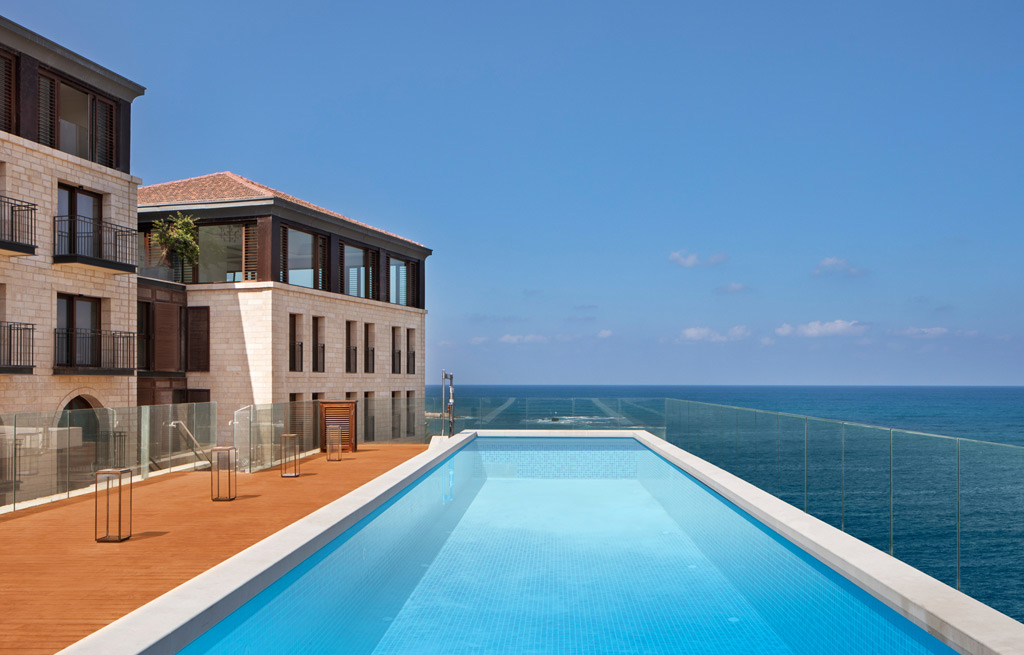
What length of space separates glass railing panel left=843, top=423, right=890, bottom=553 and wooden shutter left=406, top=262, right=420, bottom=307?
2529cm

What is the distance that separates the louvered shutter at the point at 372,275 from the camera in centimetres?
3000

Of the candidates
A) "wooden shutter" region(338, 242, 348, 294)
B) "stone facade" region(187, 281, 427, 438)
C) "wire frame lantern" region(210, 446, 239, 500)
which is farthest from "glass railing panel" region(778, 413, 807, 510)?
"wooden shutter" region(338, 242, 348, 294)

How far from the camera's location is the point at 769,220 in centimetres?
9169

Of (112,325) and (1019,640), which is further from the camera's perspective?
(112,325)

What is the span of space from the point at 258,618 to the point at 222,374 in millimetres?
20059

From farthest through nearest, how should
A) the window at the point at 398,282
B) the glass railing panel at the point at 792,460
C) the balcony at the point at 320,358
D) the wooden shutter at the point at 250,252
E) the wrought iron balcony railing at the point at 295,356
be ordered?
1. the window at the point at 398,282
2. the balcony at the point at 320,358
3. the wrought iron balcony railing at the point at 295,356
4. the wooden shutter at the point at 250,252
5. the glass railing panel at the point at 792,460

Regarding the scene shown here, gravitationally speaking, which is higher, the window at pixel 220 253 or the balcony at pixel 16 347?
the window at pixel 220 253

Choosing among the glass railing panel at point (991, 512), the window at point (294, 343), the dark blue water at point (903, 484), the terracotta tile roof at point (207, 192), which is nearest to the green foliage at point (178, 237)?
the terracotta tile roof at point (207, 192)

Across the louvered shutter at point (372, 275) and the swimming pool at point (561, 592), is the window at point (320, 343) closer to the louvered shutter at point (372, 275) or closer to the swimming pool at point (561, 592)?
the louvered shutter at point (372, 275)

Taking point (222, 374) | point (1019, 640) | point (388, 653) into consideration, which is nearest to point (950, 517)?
point (1019, 640)

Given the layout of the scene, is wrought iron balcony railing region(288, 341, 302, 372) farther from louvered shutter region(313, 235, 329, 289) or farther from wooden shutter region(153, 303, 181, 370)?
wooden shutter region(153, 303, 181, 370)

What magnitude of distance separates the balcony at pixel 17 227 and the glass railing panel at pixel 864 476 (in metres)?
17.1

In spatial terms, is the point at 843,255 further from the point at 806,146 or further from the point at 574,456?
the point at 574,456

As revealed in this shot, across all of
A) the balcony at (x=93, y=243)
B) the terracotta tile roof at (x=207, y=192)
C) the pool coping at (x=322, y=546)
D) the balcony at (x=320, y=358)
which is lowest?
the pool coping at (x=322, y=546)
